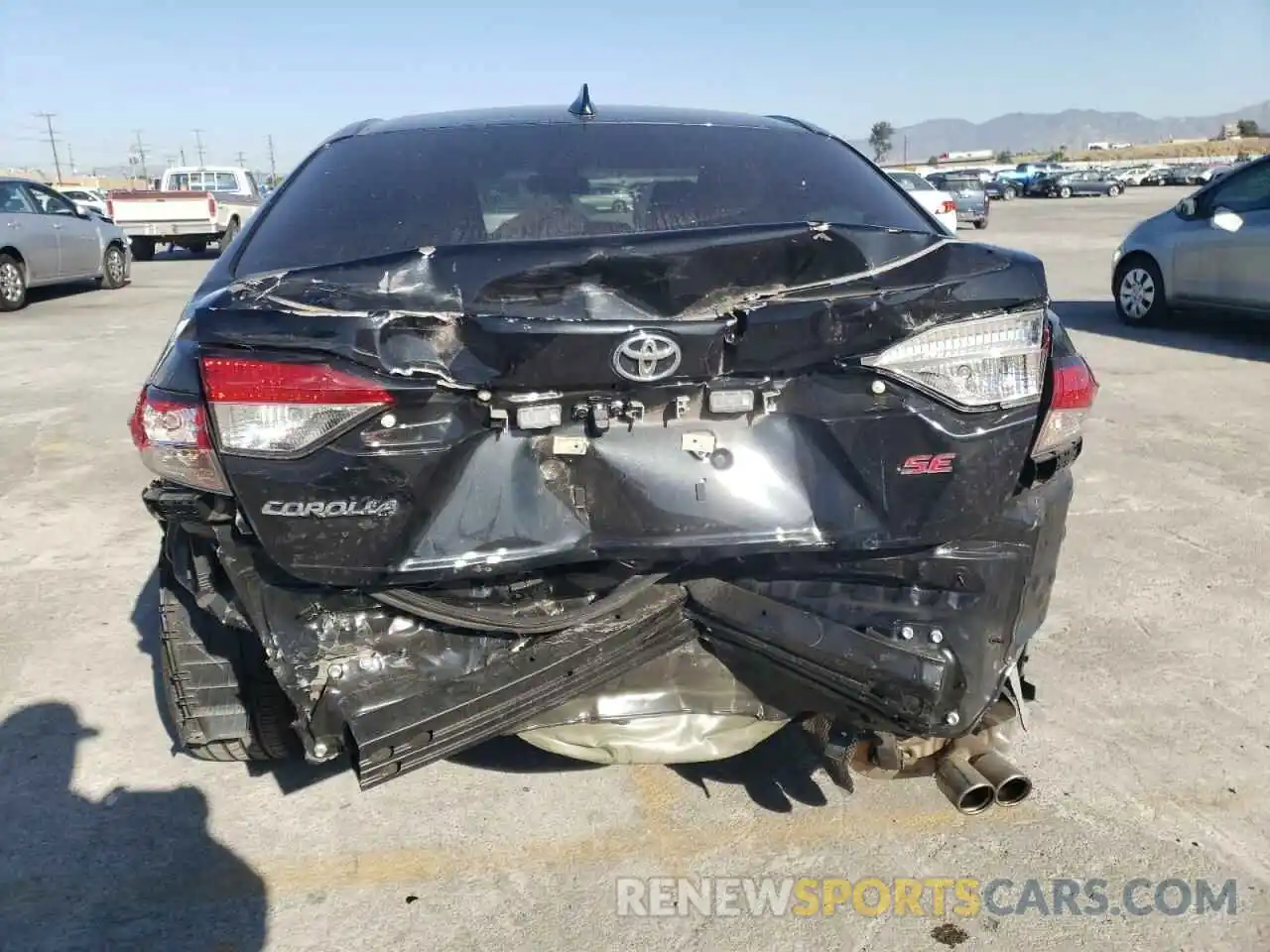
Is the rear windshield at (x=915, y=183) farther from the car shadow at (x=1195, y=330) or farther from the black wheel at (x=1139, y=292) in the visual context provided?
the black wheel at (x=1139, y=292)

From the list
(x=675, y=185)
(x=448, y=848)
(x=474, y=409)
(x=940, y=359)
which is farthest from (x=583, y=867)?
(x=675, y=185)

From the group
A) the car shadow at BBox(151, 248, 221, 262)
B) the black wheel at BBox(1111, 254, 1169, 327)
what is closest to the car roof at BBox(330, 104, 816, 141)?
the black wheel at BBox(1111, 254, 1169, 327)

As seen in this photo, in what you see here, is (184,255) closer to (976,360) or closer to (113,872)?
(113,872)

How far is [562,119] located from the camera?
3330mm

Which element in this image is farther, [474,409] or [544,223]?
[544,223]

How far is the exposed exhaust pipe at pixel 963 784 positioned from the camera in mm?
2375

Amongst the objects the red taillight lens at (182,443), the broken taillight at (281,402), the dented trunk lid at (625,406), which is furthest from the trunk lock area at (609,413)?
the red taillight lens at (182,443)

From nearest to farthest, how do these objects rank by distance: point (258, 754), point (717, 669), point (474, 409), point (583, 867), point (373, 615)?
1. point (474, 409)
2. point (373, 615)
3. point (717, 669)
4. point (583, 867)
5. point (258, 754)

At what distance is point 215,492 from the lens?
2.14 meters

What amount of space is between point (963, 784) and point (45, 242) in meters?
14.2

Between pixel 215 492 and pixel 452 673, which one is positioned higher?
pixel 215 492

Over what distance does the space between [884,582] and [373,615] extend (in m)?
1.12

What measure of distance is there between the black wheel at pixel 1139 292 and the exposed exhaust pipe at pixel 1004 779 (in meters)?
8.81

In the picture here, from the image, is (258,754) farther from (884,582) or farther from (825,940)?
(884,582)
